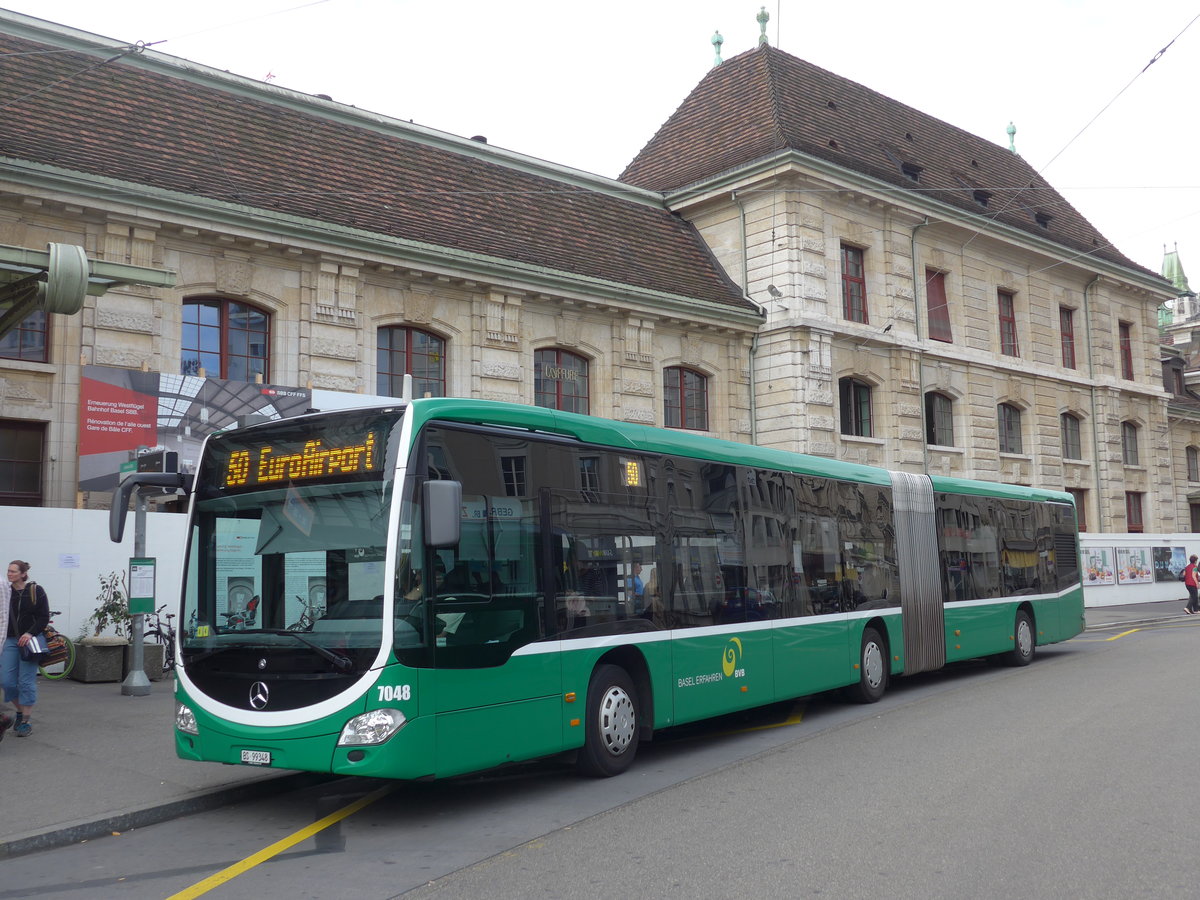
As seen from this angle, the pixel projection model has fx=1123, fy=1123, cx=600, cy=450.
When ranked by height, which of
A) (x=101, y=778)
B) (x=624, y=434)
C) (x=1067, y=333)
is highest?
(x=1067, y=333)

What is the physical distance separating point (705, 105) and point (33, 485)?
73.5 ft

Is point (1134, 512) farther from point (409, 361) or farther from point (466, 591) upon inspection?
point (466, 591)

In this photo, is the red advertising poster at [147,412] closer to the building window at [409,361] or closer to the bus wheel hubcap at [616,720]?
the building window at [409,361]

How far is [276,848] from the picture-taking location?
276 inches

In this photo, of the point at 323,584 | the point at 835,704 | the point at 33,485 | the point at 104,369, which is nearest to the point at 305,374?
the point at 104,369

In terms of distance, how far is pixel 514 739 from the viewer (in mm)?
8148

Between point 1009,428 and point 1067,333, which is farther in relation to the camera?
point 1067,333

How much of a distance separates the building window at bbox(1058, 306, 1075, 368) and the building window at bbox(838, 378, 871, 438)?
10.7 meters

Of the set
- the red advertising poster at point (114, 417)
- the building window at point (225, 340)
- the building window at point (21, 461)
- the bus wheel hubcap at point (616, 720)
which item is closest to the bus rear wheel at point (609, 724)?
the bus wheel hubcap at point (616, 720)

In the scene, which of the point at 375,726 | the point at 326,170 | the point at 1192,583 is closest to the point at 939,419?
the point at 1192,583

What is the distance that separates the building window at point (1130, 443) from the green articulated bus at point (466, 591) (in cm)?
3055

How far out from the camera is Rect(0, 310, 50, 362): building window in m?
16.1

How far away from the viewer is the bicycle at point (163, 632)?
14.7 metres

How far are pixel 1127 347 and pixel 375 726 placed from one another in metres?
37.9
